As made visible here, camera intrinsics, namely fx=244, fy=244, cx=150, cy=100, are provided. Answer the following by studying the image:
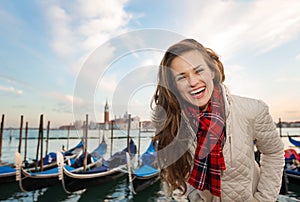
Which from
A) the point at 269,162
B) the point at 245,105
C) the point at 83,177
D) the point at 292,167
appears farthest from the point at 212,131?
the point at 292,167

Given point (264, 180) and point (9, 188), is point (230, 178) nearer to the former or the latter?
point (264, 180)

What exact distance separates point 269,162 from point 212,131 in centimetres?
25

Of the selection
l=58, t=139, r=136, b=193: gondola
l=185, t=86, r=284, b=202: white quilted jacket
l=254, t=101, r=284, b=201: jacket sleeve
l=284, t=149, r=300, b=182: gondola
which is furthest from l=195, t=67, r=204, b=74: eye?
Answer: l=284, t=149, r=300, b=182: gondola

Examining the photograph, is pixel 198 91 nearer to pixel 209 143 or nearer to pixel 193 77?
pixel 193 77

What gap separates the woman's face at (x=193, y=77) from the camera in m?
0.83

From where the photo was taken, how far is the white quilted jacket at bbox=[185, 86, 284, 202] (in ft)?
2.75

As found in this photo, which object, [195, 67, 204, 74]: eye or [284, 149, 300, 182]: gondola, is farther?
[284, 149, 300, 182]: gondola

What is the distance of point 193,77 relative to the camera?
83 centimetres

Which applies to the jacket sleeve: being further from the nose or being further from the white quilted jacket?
the nose

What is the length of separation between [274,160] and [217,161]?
0.22 meters

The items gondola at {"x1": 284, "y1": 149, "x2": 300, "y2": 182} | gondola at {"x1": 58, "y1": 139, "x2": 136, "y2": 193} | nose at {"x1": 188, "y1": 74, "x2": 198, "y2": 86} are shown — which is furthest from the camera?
gondola at {"x1": 284, "y1": 149, "x2": 300, "y2": 182}

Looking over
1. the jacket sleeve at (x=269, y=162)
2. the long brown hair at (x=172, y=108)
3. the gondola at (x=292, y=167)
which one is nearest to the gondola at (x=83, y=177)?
the gondola at (x=292, y=167)

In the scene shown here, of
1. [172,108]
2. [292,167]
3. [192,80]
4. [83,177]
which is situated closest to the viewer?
[192,80]

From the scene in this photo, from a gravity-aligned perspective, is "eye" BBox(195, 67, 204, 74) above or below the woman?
above
